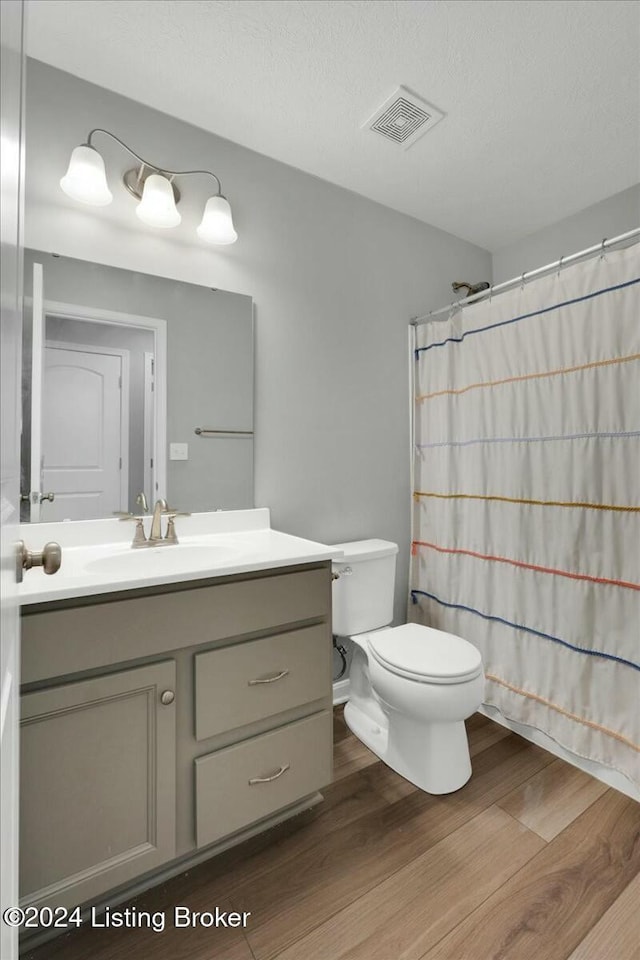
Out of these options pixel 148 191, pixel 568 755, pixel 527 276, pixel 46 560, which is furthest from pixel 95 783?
pixel 527 276

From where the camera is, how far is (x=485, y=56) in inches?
54.6

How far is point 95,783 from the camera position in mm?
986

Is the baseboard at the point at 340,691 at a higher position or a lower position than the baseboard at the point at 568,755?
higher

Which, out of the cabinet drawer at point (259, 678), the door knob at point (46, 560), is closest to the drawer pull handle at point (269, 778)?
the cabinet drawer at point (259, 678)

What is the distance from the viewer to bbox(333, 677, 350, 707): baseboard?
2008mm

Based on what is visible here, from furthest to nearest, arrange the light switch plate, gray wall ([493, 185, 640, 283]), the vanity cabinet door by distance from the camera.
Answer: gray wall ([493, 185, 640, 283]), the light switch plate, the vanity cabinet door

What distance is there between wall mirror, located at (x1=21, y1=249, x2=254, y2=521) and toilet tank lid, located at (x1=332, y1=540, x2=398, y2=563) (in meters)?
0.46

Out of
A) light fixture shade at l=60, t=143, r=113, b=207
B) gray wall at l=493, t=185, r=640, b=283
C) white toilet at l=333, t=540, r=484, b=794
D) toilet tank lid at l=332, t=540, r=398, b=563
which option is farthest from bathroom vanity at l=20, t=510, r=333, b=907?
gray wall at l=493, t=185, r=640, b=283

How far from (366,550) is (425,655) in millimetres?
481

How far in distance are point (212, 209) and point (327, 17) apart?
631 millimetres

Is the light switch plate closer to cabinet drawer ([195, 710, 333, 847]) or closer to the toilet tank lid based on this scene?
the toilet tank lid

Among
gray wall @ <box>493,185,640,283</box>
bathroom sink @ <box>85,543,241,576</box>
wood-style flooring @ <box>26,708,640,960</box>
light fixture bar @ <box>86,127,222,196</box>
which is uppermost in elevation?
gray wall @ <box>493,185,640,283</box>

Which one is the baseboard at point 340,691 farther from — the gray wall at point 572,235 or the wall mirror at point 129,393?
the gray wall at point 572,235

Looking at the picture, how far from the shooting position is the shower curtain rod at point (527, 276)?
1466 mm
